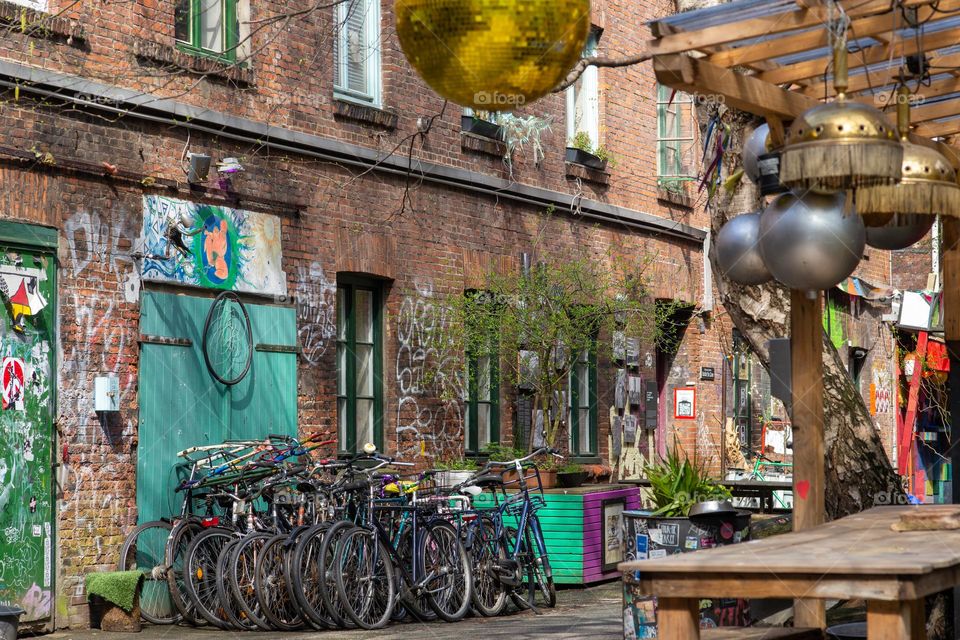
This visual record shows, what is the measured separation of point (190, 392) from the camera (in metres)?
12.2

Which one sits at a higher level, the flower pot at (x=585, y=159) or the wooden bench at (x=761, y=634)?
the flower pot at (x=585, y=159)

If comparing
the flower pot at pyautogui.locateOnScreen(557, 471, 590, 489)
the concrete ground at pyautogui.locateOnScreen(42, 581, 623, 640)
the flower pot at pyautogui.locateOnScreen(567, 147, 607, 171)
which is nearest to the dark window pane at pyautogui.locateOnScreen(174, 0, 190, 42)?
the concrete ground at pyautogui.locateOnScreen(42, 581, 623, 640)

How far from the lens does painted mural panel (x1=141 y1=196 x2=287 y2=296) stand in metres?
11.9

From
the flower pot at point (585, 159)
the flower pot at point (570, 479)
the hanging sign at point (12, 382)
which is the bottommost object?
the flower pot at point (570, 479)

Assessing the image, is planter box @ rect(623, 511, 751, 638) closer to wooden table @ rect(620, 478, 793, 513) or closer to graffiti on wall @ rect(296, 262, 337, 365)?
graffiti on wall @ rect(296, 262, 337, 365)

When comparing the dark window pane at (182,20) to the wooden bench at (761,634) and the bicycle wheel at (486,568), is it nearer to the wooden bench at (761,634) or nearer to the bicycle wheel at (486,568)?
the bicycle wheel at (486,568)

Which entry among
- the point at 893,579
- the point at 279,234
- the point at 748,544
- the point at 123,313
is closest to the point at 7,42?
the point at 123,313

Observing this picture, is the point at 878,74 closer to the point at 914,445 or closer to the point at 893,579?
the point at 893,579

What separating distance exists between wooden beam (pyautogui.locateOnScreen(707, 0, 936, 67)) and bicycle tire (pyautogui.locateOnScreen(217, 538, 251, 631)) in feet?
17.8

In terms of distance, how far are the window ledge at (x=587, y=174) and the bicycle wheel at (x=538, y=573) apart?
19.8 ft

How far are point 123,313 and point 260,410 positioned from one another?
178 centimetres

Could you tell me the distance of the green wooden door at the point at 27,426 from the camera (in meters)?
10.6

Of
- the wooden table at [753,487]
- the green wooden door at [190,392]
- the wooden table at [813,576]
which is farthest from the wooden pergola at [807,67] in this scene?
the wooden table at [753,487]

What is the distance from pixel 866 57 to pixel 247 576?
5.82 m
